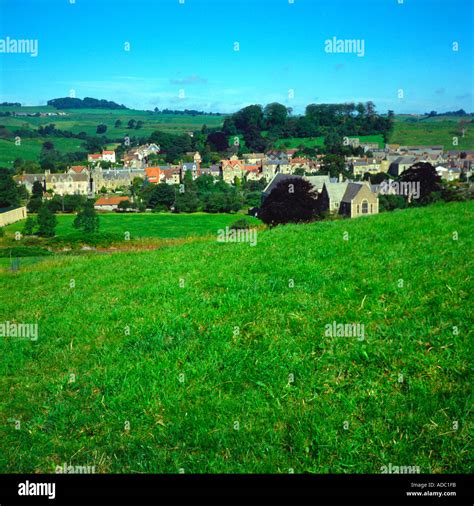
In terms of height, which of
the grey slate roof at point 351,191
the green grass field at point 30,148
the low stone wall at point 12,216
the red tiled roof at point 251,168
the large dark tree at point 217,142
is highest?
the large dark tree at point 217,142

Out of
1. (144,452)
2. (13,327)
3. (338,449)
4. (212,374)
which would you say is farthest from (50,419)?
(13,327)

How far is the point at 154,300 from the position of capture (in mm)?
10688

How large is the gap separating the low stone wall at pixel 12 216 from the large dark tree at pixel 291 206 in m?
34.3

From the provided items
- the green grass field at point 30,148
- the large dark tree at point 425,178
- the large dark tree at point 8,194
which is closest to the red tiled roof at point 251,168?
the green grass field at point 30,148

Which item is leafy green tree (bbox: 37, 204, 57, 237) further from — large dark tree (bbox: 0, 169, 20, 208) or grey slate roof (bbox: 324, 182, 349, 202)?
grey slate roof (bbox: 324, 182, 349, 202)

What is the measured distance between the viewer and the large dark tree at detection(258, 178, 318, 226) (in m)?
61.9

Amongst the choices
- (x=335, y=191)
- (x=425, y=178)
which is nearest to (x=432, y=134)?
Result: (x=425, y=178)

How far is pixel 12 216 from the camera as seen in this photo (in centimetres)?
6981

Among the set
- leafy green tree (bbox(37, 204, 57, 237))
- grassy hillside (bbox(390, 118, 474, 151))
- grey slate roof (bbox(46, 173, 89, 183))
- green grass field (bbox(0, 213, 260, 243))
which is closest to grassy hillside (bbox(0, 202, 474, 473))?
green grass field (bbox(0, 213, 260, 243))

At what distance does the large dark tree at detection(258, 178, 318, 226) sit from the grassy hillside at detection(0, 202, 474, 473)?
164 ft

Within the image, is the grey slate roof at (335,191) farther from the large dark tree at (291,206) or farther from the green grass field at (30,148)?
the green grass field at (30,148)

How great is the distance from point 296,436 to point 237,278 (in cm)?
597

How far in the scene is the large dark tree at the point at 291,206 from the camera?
61.9m
